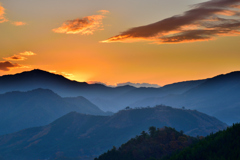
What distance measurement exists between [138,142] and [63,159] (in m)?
93.2

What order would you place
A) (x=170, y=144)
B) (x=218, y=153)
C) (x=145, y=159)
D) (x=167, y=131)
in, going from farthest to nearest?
(x=167, y=131), (x=170, y=144), (x=145, y=159), (x=218, y=153)

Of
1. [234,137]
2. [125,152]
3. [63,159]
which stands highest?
[234,137]

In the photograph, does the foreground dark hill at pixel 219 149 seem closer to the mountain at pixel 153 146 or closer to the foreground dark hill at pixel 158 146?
the foreground dark hill at pixel 158 146

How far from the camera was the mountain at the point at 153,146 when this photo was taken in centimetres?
11131

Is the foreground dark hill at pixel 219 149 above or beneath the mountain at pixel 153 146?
above

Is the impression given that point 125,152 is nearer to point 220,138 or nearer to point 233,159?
point 220,138

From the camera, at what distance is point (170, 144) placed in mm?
114000

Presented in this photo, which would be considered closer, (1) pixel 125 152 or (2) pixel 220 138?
(2) pixel 220 138

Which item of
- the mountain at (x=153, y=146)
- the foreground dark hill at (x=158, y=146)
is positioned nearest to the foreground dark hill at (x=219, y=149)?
the foreground dark hill at (x=158, y=146)

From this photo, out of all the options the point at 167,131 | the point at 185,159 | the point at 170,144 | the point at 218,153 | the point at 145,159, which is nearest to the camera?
the point at 218,153

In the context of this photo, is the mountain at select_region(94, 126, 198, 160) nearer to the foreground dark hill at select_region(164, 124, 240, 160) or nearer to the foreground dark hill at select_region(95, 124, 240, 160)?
the foreground dark hill at select_region(95, 124, 240, 160)

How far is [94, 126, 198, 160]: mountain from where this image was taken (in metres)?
111

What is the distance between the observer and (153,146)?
375ft

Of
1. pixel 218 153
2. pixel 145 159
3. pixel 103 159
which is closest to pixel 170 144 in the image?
pixel 145 159
